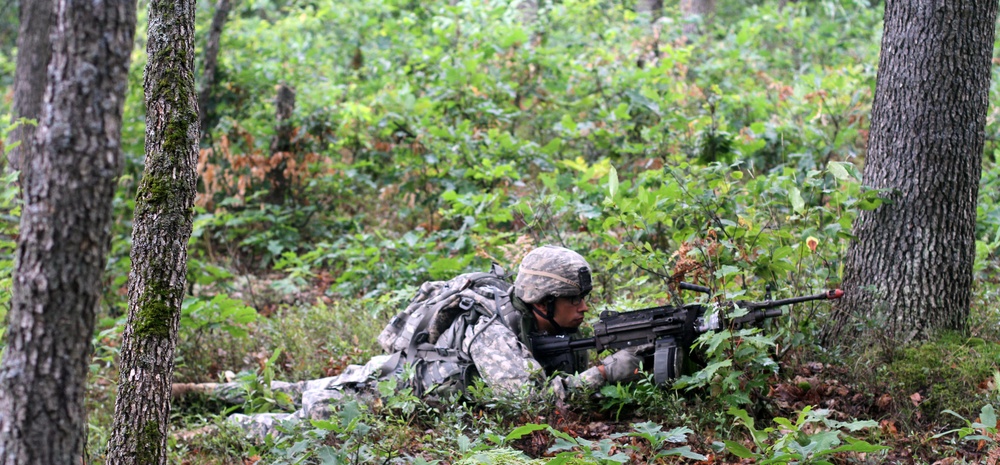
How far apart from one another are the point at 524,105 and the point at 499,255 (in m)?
3.59

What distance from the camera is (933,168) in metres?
5.05

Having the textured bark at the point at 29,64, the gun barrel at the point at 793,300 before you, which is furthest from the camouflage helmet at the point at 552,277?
the textured bark at the point at 29,64

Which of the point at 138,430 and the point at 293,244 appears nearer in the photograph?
the point at 138,430

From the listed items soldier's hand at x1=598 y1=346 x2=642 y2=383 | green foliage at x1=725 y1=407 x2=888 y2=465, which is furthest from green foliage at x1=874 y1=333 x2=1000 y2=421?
soldier's hand at x1=598 y1=346 x2=642 y2=383

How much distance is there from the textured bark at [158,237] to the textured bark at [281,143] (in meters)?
6.08

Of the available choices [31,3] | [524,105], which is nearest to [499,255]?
[524,105]

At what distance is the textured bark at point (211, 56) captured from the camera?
10117mm

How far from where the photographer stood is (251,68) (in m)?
11.1

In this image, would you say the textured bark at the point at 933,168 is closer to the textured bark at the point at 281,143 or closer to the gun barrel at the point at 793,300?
the gun barrel at the point at 793,300

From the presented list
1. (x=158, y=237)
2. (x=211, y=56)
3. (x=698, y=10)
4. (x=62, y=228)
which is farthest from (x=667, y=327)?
(x=698, y=10)

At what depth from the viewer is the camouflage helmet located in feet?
16.6

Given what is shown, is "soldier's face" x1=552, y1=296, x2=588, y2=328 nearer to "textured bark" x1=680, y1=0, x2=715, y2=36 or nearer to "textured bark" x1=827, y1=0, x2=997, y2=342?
"textured bark" x1=827, y1=0, x2=997, y2=342

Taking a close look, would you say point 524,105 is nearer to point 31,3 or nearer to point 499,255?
point 499,255

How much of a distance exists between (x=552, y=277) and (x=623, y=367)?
0.70m
